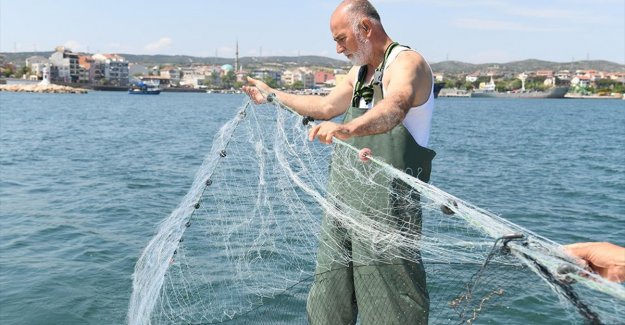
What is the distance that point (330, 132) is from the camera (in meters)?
3.18

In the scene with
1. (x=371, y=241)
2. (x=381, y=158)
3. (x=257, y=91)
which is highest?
(x=257, y=91)

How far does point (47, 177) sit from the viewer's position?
→ 17.3 meters

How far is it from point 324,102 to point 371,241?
3.45 feet

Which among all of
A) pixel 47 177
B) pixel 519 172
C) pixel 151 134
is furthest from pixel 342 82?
pixel 151 134

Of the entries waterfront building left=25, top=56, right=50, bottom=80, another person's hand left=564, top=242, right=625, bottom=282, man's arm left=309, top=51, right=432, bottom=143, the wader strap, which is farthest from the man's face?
waterfront building left=25, top=56, right=50, bottom=80

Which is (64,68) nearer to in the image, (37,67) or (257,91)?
(37,67)

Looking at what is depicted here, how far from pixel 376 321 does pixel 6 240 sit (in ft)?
26.7

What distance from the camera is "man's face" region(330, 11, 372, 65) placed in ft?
11.3

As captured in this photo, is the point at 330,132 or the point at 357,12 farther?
the point at 357,12

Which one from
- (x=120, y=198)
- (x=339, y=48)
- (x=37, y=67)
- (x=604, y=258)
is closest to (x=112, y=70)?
(x=37, y=67)

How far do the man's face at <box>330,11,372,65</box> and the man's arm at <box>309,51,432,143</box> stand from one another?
215 millimetres

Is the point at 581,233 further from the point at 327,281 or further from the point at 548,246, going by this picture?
the point at 548,246

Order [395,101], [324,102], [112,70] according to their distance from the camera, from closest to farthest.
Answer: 1. [395,101]
2. [324,102]
3. [112,70]

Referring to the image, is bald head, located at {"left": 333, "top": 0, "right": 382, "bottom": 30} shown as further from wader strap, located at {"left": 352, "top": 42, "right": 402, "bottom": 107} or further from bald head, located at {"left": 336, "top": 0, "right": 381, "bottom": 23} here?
wader strap, located at {"left": 352, "top": 42, "right": 402, "bottom": 107}
